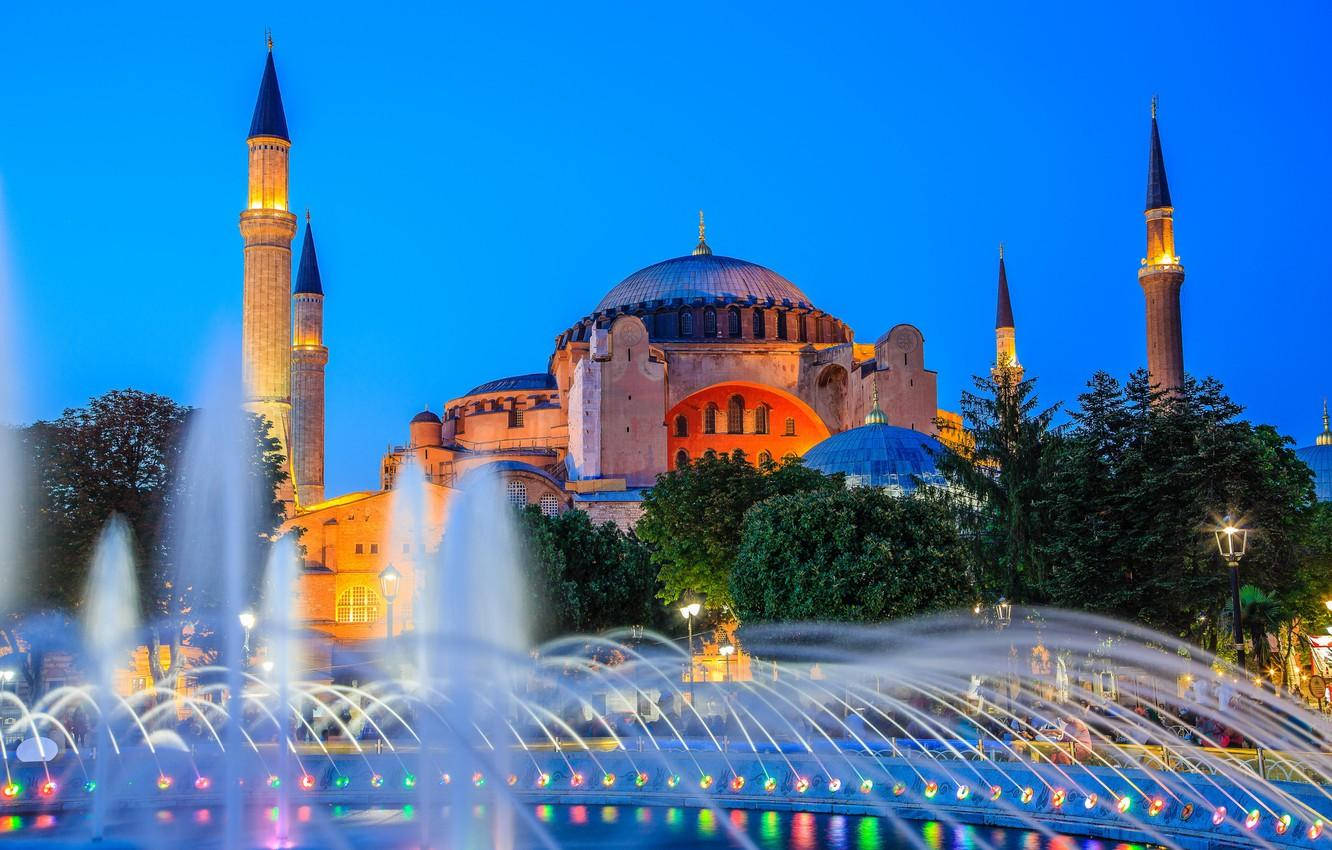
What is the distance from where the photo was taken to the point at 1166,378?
1667 inches

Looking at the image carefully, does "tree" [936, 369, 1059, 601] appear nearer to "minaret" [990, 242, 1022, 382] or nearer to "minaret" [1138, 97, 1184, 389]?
"minaret" [1138, 97, 1184, 389]

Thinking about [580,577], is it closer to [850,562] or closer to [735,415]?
[850,562]

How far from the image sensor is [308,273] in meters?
59.2

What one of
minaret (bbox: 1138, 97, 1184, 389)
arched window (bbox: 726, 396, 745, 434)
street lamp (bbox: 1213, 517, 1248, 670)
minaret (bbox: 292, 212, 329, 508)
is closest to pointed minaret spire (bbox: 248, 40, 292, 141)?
minaret (bbox: 292, 212, 329, 508)

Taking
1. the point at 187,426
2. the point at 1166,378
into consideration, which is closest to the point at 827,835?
the point at 187,426

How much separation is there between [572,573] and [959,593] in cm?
991

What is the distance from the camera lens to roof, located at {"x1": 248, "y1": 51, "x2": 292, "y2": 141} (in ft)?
147

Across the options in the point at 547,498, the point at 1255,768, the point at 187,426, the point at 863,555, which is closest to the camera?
the point at 1255,768

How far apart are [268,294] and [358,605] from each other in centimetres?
954

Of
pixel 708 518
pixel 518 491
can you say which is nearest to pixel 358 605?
pixel 518 491

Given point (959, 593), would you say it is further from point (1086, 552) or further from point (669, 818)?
point (669, 818)

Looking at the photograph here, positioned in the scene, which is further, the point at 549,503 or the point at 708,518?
the point at 549,503

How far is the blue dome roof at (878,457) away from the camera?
135ft

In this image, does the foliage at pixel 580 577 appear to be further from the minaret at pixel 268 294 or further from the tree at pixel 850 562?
the minaret at pixel 268 294
